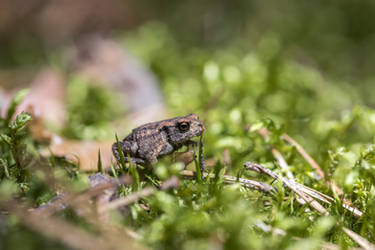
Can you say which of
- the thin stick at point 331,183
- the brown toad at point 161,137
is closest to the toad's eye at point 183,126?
the brown toad at point 161,137

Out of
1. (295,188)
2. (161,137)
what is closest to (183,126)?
(161,137)

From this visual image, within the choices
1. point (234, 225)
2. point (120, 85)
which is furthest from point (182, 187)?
point (120, 85)

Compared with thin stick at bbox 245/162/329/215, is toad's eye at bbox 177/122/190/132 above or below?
above

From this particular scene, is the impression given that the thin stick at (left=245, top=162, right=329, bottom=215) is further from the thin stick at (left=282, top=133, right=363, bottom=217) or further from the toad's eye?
the toad's eye

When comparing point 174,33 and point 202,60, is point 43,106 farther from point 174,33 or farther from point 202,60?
point 174,33

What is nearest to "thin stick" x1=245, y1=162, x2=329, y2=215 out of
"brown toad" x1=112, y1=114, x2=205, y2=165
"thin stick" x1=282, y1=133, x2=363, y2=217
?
"thin stick" x1=282, y1=133, x2=363, y2=217

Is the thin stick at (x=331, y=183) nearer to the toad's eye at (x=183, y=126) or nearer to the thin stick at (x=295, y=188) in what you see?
the thin stick at (x=295, y=188)

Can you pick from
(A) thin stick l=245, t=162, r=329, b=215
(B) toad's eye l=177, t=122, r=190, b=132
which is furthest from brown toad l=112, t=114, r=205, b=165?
(A) thin stick l=245, t=162, r=329, b=215

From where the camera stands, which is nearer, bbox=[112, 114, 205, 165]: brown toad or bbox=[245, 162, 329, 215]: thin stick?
bbox=[245, 162, 329, 215]: thin stick
